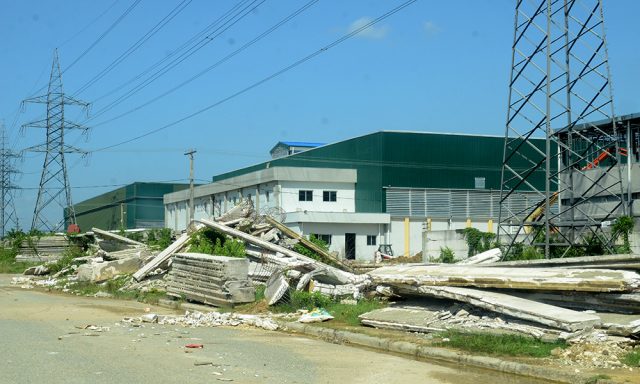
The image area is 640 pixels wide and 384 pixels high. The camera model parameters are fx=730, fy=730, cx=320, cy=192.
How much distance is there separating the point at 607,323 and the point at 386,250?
47646mm

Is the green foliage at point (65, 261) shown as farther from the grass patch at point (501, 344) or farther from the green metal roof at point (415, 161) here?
the green metal roof at point (415, 161)

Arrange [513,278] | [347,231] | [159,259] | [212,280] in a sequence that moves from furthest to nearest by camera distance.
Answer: [347,231]
[159,259]
[212,280]
[513,278]

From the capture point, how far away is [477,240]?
32000 millimetres

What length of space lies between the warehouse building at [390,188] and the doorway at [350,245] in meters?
0.08

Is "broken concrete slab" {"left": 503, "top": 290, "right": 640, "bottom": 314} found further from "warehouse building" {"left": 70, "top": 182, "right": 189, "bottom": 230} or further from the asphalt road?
"warehouse building" {"left": 70, "top": 182, "right": 189, "bottom": 230}

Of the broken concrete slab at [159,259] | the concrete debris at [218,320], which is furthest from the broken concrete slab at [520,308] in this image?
the broken concrete slab at [159,259]

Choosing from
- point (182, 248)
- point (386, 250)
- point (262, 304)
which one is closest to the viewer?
point (262, 304)

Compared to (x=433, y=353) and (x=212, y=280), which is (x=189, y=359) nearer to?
(x=433, y=353)

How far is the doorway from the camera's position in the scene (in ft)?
192

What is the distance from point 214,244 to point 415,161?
40.5m

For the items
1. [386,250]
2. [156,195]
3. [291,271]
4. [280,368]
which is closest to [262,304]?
[291,271]

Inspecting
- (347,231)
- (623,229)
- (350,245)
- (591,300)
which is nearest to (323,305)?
(591,300)

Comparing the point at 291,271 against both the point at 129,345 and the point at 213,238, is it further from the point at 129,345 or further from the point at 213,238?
the point at 129,345

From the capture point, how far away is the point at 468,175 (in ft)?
206
